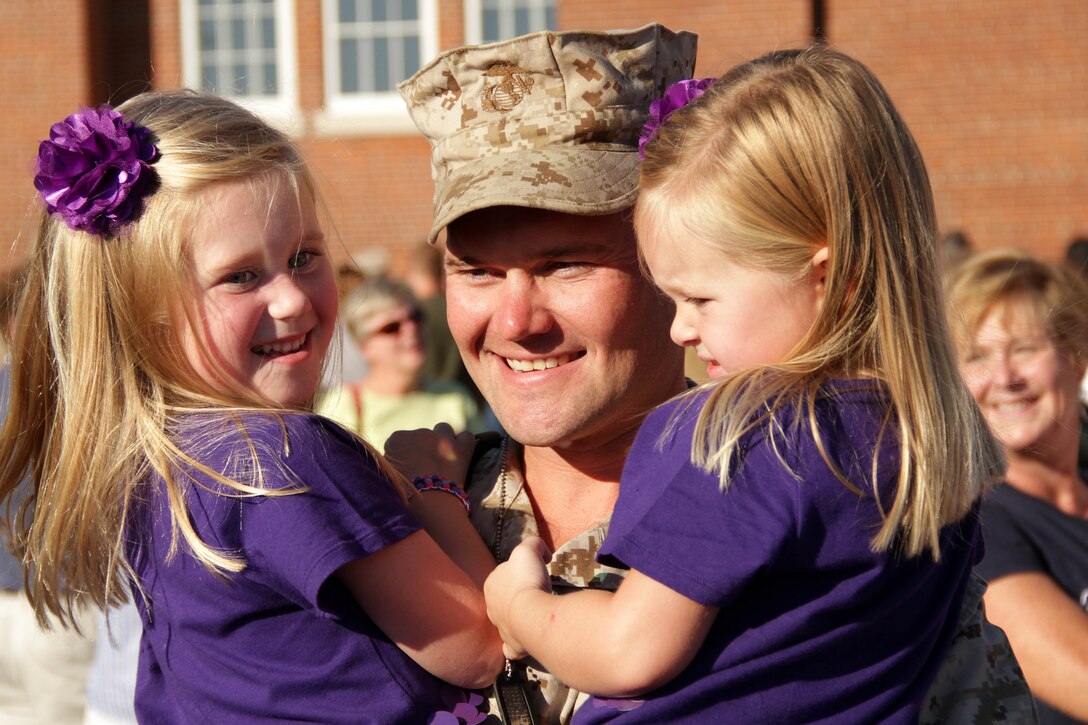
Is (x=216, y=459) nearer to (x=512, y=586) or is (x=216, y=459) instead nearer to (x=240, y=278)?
(x=240, y=278)

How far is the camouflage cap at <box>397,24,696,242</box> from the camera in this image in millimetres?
2355

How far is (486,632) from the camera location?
2.14m

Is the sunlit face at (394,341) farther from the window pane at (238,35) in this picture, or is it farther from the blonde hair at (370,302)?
the window pane at (238,35)

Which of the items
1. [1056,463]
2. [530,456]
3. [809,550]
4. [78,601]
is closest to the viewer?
[809,550]

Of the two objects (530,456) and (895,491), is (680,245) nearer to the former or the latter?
(895,491)

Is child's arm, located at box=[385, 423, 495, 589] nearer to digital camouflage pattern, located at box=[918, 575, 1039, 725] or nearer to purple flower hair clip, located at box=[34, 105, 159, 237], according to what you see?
purple flower hair clip, located at box=[34, 105, 159, 237]

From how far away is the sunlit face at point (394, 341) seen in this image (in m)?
6.71

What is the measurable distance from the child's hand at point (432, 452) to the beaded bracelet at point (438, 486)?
0.04 metres

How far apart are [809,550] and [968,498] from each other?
0.30 metres

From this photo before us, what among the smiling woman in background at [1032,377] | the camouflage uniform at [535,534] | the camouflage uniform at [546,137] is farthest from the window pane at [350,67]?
the camouflage uniform at [535,534]

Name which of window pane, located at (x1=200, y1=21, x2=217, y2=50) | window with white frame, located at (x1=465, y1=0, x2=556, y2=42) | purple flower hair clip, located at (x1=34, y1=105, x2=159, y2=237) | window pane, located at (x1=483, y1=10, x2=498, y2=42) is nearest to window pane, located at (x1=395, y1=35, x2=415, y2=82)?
window with white frame, located at (x1=465, y1=0, x2=556, y2=42)

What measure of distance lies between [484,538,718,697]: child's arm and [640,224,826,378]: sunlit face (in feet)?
1.26

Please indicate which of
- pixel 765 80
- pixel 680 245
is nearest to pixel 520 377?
pixel 680 245

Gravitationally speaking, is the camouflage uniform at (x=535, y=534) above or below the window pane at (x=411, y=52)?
above
